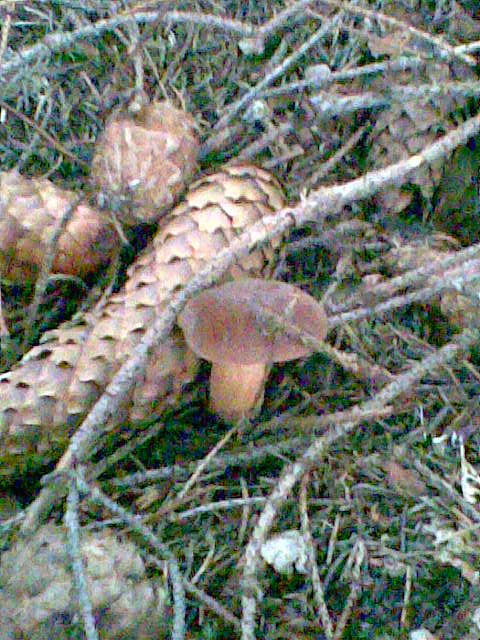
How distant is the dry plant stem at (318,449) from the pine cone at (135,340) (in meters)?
0.30

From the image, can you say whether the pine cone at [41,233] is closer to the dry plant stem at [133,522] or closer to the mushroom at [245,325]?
the mushroom at [245,325]

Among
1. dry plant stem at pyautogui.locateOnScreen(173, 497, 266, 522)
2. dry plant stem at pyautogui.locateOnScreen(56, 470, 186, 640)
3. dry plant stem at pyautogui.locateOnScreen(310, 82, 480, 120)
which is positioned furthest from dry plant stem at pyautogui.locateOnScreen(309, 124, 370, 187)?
dry plant stem at pyautogui.locateOnScreen(56, 470, 186, 640)

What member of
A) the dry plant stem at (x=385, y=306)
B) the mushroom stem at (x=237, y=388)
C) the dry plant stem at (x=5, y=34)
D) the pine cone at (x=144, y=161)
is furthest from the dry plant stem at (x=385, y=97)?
the dry plant stem at (x=5, y=34)

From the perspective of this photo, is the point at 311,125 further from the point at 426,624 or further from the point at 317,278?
the point at 426,624

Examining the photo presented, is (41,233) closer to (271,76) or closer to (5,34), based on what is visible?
(5,34)

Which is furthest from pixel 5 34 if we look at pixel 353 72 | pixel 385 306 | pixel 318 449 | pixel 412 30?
pixel 318 449

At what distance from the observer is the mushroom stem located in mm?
1354

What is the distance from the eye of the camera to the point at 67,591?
101 centimetres

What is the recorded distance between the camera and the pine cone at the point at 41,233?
4.69 ft

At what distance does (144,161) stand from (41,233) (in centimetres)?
26

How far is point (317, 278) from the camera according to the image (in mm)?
1533

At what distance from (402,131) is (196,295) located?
64 cm

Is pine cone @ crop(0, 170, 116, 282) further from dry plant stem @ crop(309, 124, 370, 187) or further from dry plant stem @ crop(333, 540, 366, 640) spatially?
dry plant stem @ crop(333, 540, 366, 640)

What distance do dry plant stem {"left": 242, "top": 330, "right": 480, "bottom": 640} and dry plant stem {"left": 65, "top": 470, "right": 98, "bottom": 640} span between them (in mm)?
252
